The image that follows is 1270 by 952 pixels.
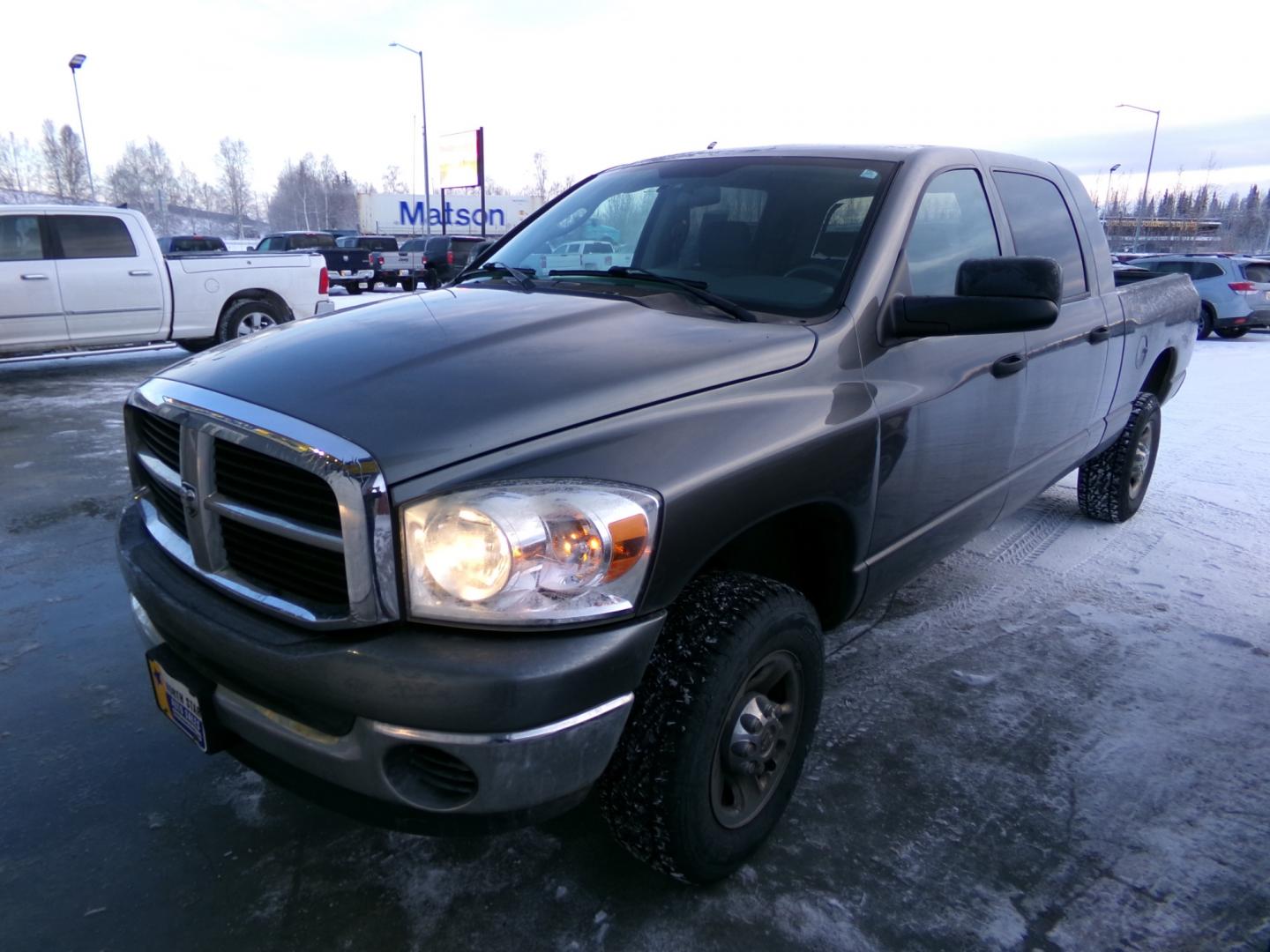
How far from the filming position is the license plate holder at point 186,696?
193 cm

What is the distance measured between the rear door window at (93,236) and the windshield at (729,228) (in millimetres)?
7998

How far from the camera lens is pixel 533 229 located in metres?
3.53

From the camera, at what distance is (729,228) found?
290 centimetres

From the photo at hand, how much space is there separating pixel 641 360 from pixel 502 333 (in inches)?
16.5

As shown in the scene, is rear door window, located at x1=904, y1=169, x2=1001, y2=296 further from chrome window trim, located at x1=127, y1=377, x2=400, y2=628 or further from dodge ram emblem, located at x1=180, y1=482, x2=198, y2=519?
dodge ram emblem, located at x1=180, y1=482, x2=198, y2=519

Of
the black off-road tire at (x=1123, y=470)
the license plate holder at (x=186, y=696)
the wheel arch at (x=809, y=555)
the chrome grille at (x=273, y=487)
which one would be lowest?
the black off-road tire at (x=1123, y=470)

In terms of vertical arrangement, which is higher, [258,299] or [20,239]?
[20,239]

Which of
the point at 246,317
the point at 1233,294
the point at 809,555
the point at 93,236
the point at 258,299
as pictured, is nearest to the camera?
the point at 809,555

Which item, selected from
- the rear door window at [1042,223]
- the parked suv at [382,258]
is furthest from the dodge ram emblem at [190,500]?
the parked suv at [382,258]

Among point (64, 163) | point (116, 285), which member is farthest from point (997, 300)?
point (64, 163)

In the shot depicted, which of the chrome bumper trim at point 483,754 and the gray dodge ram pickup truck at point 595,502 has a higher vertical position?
the gray dodge ram pickup truck at point 595,502

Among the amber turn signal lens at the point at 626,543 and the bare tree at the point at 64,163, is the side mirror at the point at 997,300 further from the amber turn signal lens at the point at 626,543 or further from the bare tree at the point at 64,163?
the bare tree at the point at 64,163

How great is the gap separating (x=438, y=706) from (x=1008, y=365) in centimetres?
237

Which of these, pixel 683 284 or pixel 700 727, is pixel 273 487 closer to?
pixel 700 727
